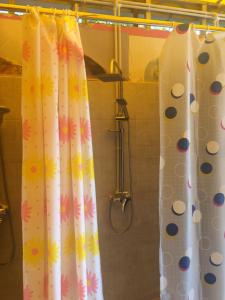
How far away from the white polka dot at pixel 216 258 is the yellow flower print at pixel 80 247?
0.64 metres

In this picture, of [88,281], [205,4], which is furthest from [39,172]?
[205,4]

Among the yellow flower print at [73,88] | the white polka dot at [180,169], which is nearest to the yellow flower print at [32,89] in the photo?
the yellow flower print at [73,88]

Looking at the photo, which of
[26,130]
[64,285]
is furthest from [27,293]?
[26,130]

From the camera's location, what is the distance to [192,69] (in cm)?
136

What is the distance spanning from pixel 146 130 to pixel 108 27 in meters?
0.70

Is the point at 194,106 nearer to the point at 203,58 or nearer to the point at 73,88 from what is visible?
the point at 203,58

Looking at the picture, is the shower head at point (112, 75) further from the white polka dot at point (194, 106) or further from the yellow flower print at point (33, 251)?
the yellow flower print at point (33, 251)

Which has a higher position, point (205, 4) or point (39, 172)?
point (205, 4)

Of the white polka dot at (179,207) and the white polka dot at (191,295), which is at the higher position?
the white polka dot at (179,207)

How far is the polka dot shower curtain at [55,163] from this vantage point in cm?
115

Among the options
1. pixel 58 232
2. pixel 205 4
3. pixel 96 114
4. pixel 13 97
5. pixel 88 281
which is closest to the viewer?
pixel 58 232

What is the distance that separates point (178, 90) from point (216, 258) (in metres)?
0.83

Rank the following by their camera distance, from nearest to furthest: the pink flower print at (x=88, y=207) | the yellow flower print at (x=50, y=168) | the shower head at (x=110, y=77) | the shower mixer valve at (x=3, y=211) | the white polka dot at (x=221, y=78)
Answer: the yellow flower print at (x=50, y=168) < the pink flower print at (x=88, y=207) < the white polka dot at (x=221, y=78) < the shower mixer valve at (x=3, y=211) < the shower head at (x=110, y=77)

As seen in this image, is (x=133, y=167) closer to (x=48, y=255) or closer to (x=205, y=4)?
(x=48, y=255)
